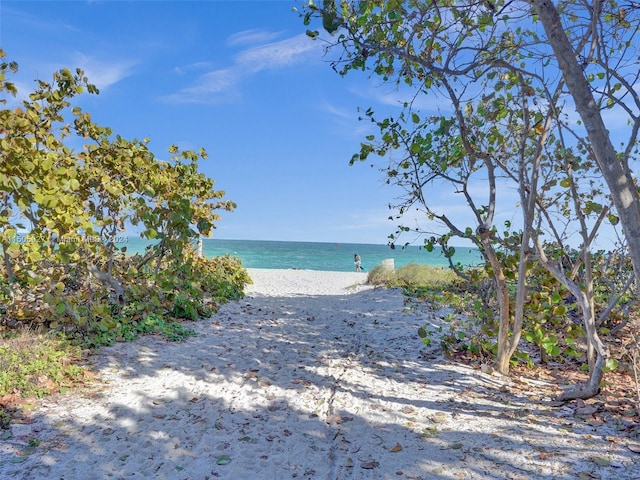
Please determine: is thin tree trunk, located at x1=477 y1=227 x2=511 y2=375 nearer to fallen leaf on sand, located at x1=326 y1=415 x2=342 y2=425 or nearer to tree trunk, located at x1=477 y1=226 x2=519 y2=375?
tree trunk, located at x1=477 y1=226 x2=519 y2=375

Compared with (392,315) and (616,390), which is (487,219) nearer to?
(616,390)

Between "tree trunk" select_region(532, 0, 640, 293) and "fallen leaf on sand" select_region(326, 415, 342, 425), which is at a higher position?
"tree trunk" select_region(532, 0, 640, 293)

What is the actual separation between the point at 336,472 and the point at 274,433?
82 cm

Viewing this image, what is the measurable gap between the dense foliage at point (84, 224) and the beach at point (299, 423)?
870 millimetres

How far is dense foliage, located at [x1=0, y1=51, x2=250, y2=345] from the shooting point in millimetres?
4840

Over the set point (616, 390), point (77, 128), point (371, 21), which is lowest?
point (616, 390)

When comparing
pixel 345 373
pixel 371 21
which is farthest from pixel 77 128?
pixel 345 373

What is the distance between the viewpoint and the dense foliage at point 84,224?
4.84m

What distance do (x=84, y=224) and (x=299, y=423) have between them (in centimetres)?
361

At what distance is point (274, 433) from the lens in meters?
3.78

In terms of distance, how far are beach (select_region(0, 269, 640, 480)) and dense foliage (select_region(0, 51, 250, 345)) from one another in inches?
34.3

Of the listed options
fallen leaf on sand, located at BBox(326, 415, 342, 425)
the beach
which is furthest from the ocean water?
fallen leaf on sand, located at BBox(326, 415, 342, 425)

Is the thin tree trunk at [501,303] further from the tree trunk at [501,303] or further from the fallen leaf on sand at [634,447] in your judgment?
the fallen leaf on sand at [634,447]

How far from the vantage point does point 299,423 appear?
13.1ft
